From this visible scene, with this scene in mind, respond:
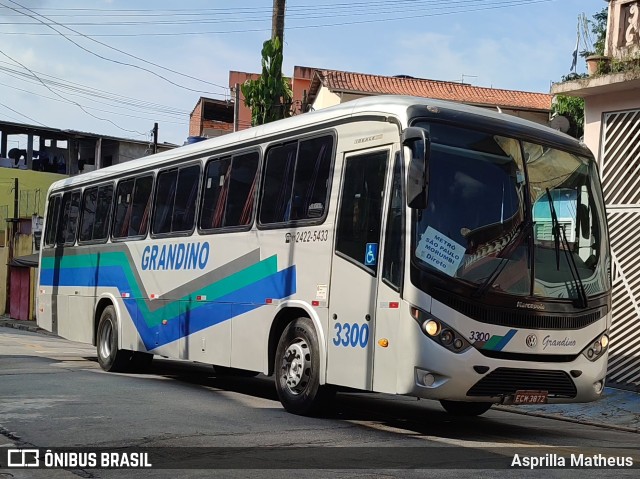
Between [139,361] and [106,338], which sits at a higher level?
[106,338]

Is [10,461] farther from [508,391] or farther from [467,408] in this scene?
[467,408]

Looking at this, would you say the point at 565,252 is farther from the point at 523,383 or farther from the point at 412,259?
the point at 412,259

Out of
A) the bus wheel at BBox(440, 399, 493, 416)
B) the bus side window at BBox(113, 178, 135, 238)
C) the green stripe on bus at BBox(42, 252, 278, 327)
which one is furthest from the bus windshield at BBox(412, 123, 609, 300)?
the bus side window at BBox(113, 178, 135, 238)

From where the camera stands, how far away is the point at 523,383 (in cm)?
887

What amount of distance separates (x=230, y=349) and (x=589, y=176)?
4856 mm

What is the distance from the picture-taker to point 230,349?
463 inches

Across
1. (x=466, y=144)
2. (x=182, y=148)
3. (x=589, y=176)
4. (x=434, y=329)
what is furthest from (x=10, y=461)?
(x=182, y=148)

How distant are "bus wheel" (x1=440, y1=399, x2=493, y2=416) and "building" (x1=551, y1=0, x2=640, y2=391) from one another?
451cm

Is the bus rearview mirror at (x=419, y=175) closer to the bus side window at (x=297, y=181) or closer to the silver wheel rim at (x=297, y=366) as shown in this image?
the bus side window at (x=297, y=181)

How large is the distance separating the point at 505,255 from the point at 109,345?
8794 mm

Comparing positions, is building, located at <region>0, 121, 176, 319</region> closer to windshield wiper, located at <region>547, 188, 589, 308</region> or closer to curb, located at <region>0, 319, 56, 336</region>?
curb, located at <region>0, 319, 56, 336</region>

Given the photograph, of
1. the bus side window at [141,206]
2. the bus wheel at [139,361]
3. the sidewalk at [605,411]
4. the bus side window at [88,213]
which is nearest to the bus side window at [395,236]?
the sidewalk at [605,411]

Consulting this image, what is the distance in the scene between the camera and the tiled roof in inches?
1711

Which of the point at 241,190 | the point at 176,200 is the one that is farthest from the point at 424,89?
the point at 241,190
